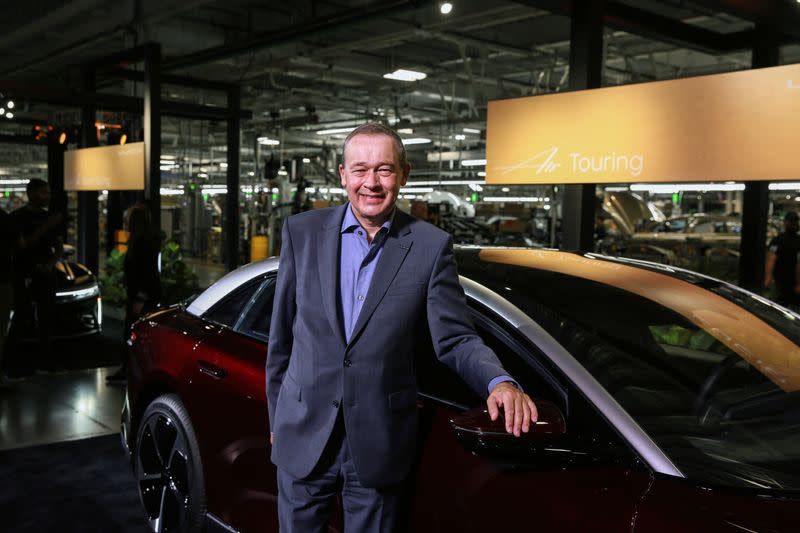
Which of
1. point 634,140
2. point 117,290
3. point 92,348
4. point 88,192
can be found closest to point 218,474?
point 634,140

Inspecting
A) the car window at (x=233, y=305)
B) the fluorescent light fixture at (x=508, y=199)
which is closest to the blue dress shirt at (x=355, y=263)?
the car window at (x=233, y=305)

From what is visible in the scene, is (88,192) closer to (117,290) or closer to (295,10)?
(117,290)

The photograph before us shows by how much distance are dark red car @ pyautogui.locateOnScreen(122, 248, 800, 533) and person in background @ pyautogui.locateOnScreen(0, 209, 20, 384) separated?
2923 mm

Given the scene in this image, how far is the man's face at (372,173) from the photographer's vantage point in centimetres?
197

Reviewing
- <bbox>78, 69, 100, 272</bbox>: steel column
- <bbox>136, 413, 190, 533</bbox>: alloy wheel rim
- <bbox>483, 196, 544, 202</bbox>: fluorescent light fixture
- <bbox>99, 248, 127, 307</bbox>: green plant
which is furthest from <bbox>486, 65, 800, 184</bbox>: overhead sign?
<bbox>483, 196, 544, 202</bbox>: fluorescent light fixture

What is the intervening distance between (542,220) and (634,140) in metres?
17.4

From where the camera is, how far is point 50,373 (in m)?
6.80

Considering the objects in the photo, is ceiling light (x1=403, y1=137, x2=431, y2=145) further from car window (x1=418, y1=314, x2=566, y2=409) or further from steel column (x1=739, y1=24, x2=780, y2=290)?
car window (x1=418, y1=314, x2=566, y2=409)

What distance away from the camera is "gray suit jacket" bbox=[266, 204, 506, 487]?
1963 millimetres

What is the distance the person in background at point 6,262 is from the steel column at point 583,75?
4005mm

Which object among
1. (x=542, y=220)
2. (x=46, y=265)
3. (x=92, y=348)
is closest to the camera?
(x=46, y=265)

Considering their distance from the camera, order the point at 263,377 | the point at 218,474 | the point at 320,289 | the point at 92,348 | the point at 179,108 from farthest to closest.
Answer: the point at 179,108 < the point at 92,348 < the point at 218,474 < the point at 263,377 < the point at 320,289

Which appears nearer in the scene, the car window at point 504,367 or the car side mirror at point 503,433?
the car side mirror at point 503,433

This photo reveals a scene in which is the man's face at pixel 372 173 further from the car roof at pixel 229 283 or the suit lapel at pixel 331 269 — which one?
the car roof at pixel 229 283
